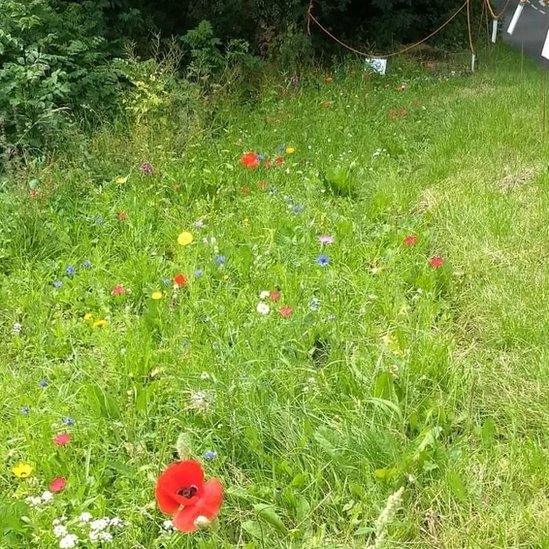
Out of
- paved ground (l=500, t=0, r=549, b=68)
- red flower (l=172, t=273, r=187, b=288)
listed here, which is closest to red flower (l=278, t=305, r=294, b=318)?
red flower (l=172, t=273, r=187, b=288)

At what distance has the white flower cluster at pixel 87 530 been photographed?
1.70m

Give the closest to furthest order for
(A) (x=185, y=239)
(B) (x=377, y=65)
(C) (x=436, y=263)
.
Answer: (C) (x=436, y=263), (A) (x=185, y=239), (B) (x=377, y=65)

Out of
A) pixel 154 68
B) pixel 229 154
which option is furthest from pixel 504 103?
pixel 154 68

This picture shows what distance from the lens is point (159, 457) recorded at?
2016 mm

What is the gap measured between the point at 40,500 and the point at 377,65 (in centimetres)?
643

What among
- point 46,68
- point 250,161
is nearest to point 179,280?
point 250,161

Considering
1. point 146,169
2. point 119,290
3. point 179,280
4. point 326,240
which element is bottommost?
point 146,169

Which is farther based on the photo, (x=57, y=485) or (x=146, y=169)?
(x=146, y=169)

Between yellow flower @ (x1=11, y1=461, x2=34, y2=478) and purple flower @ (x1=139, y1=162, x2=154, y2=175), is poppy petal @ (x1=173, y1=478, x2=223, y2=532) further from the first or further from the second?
purple flower @ (x1=139, y1=162, x2=154, y2=175)

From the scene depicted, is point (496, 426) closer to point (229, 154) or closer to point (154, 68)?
point (229, 154)

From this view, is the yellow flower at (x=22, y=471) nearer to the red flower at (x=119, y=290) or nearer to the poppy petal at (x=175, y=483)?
the poppy petal at (x=175, y=483)

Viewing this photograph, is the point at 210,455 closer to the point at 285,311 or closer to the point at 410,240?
the point at 285,311

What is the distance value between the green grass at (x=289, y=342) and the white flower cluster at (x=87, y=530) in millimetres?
42

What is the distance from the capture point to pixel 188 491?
1263 mm
